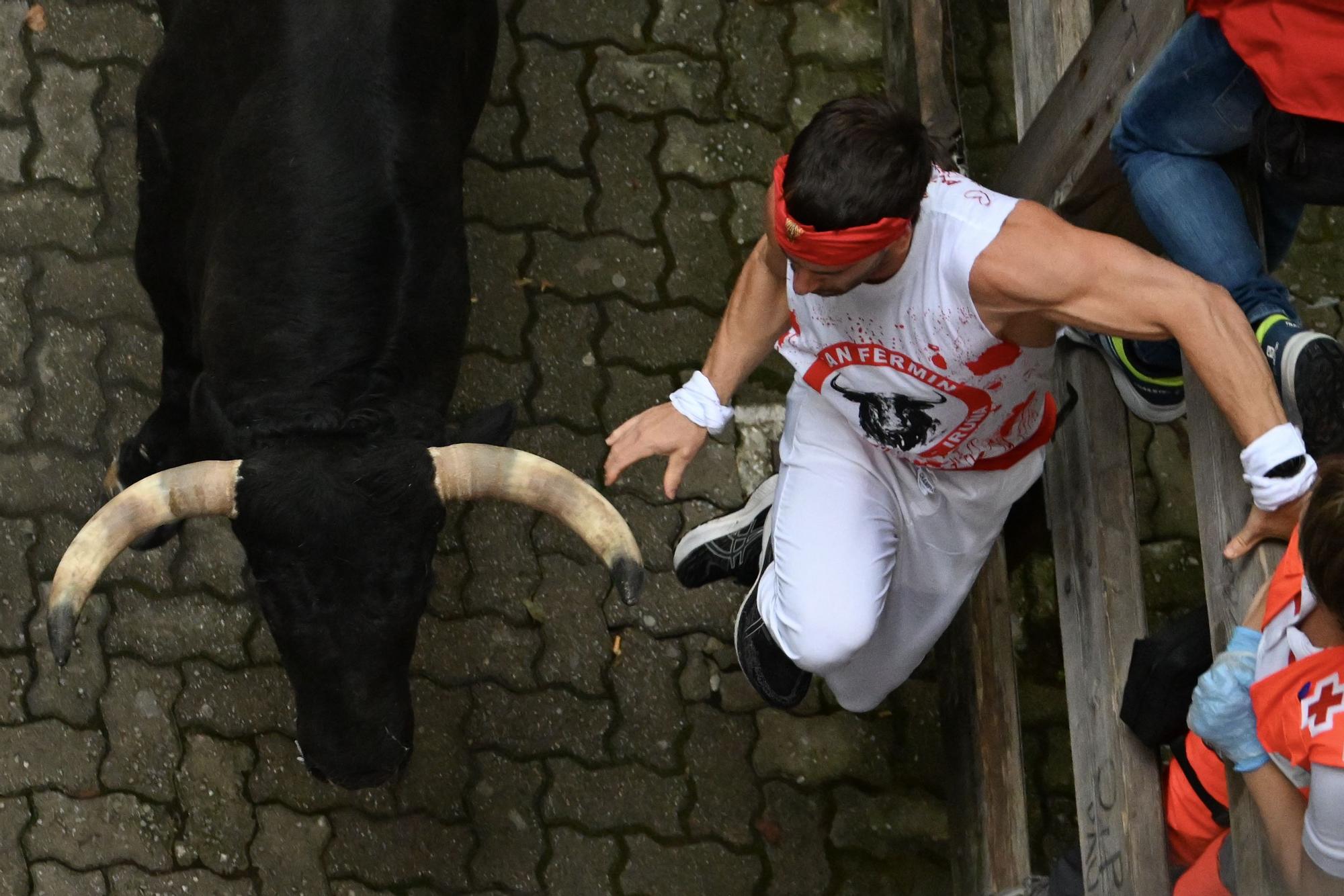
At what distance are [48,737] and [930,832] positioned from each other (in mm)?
2971

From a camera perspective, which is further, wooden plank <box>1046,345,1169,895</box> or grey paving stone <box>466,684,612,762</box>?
grey paving stone <box>466,684,612,762</box>

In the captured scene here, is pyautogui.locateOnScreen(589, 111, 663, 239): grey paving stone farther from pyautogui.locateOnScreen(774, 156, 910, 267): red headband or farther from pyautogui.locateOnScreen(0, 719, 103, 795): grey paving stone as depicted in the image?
pyautogui.locateOnScreen(0, 719, 103, 795): grey paving stone

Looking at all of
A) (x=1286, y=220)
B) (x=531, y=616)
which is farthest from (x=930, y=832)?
(x=1286, y=220)

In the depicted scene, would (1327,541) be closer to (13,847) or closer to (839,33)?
(839,33)

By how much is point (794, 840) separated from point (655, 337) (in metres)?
1.85

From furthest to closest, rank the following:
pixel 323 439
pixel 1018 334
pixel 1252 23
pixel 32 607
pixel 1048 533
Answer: pixel 32 607
pixel 1048 533
pixel 323 439
pixel 1018 334
pixel 1252 23

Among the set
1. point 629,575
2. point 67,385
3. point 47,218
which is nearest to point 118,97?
point 47,218

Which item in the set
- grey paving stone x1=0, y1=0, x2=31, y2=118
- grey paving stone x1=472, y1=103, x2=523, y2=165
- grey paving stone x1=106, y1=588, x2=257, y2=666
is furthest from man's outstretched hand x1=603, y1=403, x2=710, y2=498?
grey paving stone x1=0, y1=0, x2=31, y2=118

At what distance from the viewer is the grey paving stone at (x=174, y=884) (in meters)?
4.04

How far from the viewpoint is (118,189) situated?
14.8ft

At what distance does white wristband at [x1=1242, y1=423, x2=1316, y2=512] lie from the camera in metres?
2.37

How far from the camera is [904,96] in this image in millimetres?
4441

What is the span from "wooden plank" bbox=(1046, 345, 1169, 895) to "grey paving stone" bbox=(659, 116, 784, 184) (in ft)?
5.61

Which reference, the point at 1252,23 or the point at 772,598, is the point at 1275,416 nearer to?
the point at 1252,23
